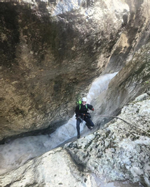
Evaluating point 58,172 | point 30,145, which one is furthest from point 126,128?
point 30,145

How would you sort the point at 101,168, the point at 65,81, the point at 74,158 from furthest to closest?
the point at 65,81 < the point at 74,158 < the point at 101,168

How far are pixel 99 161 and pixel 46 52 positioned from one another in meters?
2.88

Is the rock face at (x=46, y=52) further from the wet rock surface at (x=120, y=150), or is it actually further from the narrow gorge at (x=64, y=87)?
the wet rock surface at (x=120, y=150)

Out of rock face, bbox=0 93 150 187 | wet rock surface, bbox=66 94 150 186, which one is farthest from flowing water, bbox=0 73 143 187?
wet rock surface, bbox=66 94 150 186

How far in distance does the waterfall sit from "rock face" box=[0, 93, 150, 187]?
3.11m

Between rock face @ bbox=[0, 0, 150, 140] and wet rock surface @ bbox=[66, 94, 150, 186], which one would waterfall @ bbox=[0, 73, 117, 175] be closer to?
rock face @ bbox=[0, 0, 150, 140]

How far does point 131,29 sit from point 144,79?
454cm

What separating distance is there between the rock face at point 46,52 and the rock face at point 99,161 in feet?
7.21

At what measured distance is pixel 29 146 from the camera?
6.37 m

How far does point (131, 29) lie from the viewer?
8.59 m

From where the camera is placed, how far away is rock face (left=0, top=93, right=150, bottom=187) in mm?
2559

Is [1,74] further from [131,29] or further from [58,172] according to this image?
[131,29]

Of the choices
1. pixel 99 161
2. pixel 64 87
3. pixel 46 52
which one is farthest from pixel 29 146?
pixel 46 52

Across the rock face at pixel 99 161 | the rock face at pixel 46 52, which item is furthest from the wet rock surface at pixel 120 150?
the rock face at pixel 46 52
